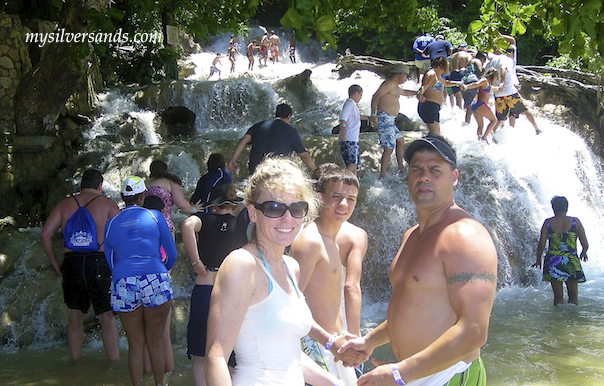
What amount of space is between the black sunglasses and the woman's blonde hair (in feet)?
0.16

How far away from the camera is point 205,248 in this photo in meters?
4.57

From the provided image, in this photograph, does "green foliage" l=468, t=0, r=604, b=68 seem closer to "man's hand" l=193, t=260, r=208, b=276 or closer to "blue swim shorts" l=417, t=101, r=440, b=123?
"man's hand" l=193, t=260, r=208, b=276

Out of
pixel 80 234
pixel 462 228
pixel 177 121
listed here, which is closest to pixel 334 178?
pixel 462 228

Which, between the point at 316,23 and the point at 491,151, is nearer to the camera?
the point at 316,23

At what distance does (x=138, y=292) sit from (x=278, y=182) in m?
2.38

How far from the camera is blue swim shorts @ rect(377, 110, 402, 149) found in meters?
8.84

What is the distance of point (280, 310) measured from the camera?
231 cm

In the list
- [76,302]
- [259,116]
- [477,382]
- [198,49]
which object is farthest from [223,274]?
[198,49]

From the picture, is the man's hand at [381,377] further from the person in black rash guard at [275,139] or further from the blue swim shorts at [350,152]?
the blue swim shorts at [350,152]

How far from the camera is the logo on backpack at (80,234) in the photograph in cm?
532

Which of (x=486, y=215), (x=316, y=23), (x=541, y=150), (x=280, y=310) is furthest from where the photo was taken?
(x=541, y=150)

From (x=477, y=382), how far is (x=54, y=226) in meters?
4.43

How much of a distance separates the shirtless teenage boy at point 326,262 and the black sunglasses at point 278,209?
0.75m

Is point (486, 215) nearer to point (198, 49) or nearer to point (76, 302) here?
point (76, 302)
